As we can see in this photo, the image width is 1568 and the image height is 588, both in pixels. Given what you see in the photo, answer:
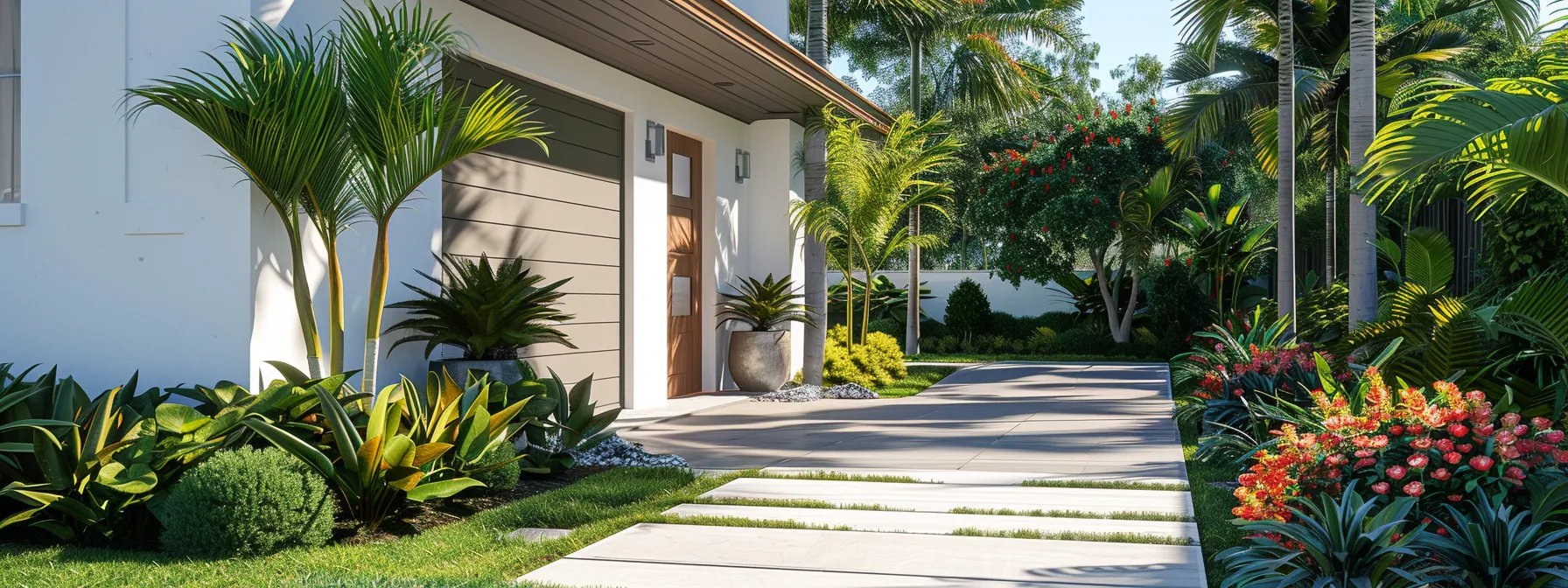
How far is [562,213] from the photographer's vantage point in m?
9.73

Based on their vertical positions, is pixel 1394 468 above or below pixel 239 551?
above

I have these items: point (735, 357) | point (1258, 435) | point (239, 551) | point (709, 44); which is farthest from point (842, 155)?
point (239, 551)

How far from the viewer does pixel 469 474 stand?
5645 mm

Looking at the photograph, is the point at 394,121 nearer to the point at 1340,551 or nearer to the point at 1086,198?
the point at 1340,551

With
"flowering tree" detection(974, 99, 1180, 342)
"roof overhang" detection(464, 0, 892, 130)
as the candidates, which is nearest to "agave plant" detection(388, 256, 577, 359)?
"roof overhang" detection(464, 0, 892, 130)

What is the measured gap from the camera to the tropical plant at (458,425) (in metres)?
5.48

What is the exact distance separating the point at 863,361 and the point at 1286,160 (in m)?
5.27

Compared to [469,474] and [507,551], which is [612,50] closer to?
[469,474]

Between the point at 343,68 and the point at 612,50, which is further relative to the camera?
the point at 612,50

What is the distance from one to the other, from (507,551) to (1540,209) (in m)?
5.47

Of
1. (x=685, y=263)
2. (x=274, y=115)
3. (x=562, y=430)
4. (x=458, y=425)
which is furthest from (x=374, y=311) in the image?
(x=685, y=263)

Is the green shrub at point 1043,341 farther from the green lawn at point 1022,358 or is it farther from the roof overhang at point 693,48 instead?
the roof overhang at point 693,48

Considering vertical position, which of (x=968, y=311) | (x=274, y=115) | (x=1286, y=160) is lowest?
(x=968, y=311)

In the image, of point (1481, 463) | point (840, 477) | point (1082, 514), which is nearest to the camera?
point (1481, 463)
